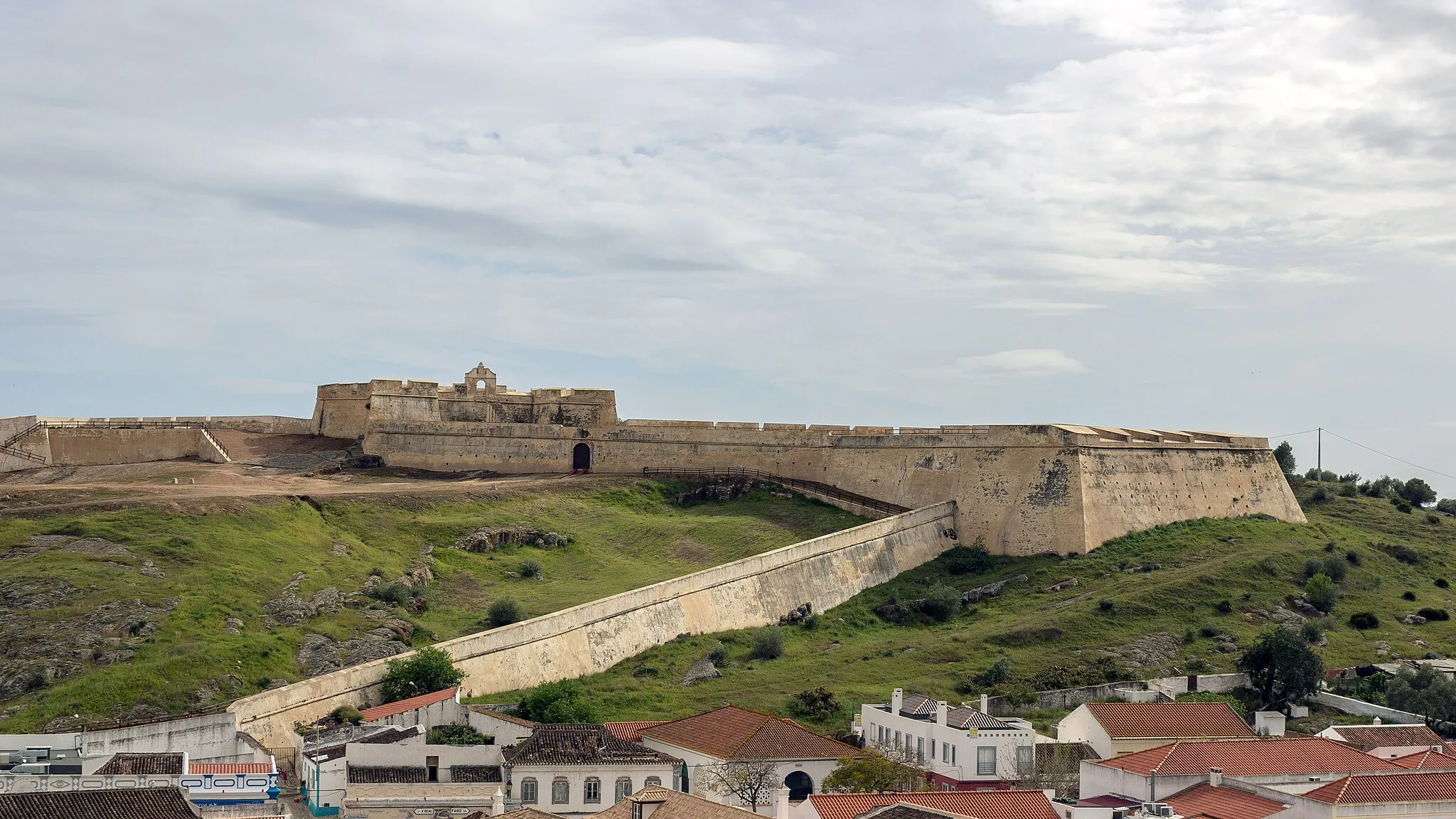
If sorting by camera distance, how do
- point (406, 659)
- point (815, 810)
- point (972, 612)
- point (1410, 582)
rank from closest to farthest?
point (815, 810), point (406, 659), point (972, 612), point (1410, 582)

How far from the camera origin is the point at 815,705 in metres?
47.2

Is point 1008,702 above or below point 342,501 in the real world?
below

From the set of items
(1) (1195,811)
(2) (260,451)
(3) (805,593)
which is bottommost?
(1) (1195,811)

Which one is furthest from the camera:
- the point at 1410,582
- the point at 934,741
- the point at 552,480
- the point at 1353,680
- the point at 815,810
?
the point at 552,480

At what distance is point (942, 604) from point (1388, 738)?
57.0ft

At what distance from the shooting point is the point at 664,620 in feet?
178

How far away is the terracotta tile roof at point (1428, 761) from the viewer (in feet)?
125

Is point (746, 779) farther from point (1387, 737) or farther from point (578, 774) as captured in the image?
point (1387, 737)

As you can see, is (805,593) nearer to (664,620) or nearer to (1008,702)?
(664,620)

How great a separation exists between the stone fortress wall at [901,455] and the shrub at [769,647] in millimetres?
13688

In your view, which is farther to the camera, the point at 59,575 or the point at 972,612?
the point at 972,612

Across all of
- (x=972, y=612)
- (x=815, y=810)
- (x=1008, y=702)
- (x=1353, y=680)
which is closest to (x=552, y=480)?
(x=972, y=612)

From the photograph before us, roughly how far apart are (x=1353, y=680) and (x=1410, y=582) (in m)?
12.1

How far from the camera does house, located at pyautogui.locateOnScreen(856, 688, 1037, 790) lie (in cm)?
4116
